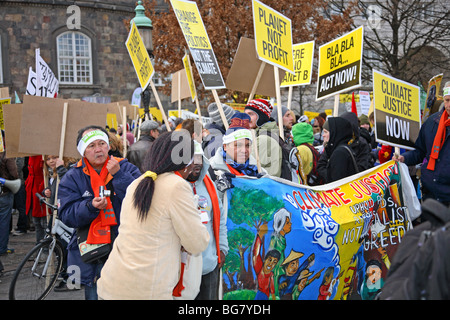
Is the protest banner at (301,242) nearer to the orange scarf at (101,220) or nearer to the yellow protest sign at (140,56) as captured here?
the orange scarf at (101,220)

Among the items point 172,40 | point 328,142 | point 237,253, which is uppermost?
point 172,40

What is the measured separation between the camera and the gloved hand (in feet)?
14.3

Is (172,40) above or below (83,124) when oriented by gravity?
above

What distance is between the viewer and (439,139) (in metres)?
5.69

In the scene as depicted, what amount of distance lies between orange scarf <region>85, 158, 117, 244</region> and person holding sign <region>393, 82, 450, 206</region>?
116 inches

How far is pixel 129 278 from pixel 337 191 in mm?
2438

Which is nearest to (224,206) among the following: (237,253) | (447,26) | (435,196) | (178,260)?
(237,253)

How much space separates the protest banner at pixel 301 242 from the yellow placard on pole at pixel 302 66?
417cm

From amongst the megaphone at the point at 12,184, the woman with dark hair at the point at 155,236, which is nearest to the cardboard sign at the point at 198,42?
the woman with dark hair at the point at 155,236

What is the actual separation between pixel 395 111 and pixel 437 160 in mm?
682

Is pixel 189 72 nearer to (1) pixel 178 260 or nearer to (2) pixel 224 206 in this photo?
(2) pixel 224 206

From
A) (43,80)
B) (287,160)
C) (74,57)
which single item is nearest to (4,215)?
(43,80)
